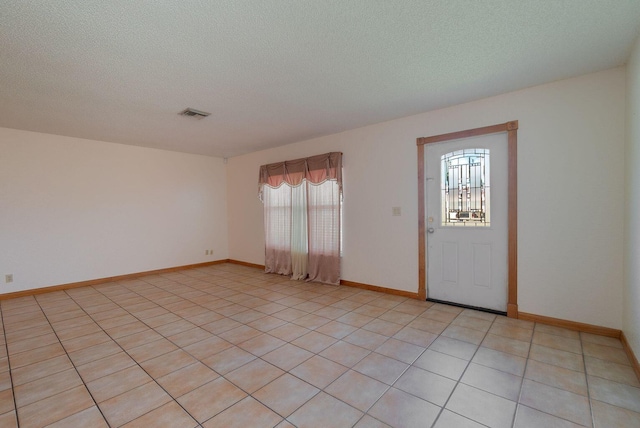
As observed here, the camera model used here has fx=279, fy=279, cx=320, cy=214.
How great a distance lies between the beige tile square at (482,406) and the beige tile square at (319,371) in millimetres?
810

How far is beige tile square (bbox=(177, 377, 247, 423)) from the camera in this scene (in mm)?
1770

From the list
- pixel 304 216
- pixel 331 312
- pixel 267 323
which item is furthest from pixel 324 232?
pixel 267 323

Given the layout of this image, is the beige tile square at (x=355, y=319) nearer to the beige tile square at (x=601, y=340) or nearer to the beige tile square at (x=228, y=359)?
the beige tile square at (x=228, y=359)

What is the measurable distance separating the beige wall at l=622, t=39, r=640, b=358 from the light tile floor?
333mm

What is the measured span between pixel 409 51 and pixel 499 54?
790mm

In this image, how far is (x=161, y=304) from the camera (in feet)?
12.7

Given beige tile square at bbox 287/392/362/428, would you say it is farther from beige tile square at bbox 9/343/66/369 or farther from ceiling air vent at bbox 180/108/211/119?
ceiling air vent at bbox 180/108/211/119

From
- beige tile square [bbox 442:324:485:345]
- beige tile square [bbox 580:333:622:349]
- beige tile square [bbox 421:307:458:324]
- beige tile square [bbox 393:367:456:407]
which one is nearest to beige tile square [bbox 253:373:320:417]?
beige tile square [bbox 393:367:456:407]

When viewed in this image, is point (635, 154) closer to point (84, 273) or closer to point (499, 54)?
point (499, 54)

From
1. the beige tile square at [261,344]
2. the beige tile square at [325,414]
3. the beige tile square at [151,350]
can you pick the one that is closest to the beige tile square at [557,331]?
the beige tile square at [325,414]

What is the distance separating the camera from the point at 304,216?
516cm

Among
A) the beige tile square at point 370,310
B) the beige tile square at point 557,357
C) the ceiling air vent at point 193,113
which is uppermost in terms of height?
the ceiling air vent at point 193,113

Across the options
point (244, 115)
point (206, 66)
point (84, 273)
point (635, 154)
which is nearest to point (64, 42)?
point (206, 66)

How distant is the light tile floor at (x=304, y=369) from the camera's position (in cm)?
174
